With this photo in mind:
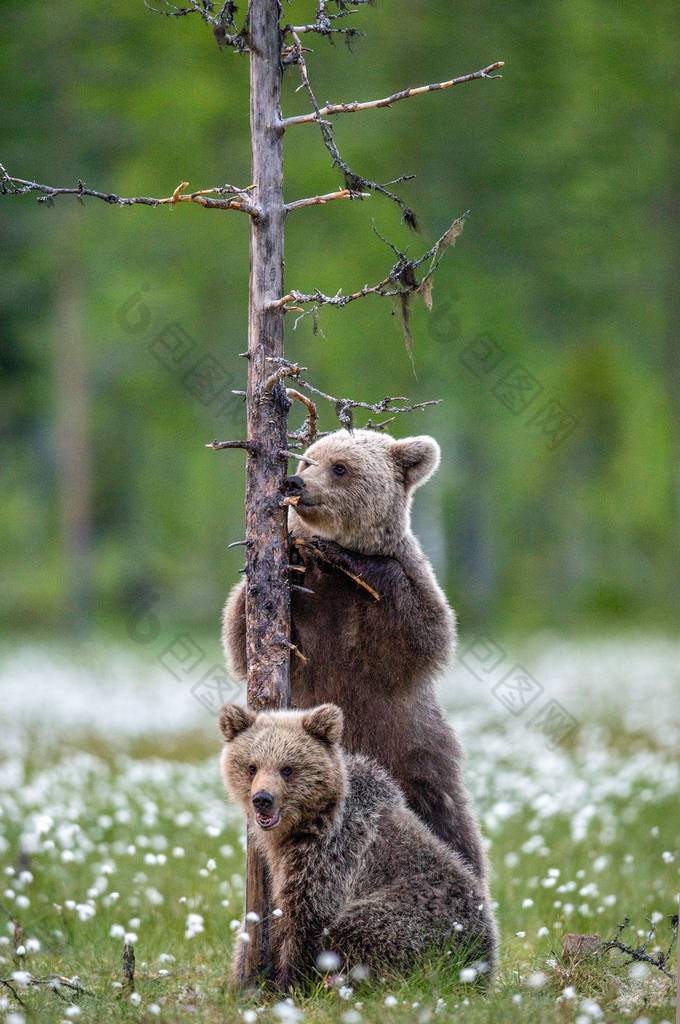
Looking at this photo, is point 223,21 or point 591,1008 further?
point 223,21

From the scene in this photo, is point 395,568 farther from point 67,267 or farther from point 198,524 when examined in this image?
point 198,524

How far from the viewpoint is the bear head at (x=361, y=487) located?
4.95 meters

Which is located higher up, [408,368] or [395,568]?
[408,368]

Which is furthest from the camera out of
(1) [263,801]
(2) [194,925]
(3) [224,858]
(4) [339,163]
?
(3) [224,858]

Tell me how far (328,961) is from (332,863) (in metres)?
0.40

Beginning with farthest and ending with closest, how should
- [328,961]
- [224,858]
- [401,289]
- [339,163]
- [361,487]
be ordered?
[224,858] → [361,487] → [401,289] → [339,163] → [328,961]

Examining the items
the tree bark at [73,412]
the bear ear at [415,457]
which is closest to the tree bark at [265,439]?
the bear ear at [415,457]

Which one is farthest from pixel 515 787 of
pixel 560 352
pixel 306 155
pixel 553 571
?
pixel 553 571

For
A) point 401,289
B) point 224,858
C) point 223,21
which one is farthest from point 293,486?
point 224,858

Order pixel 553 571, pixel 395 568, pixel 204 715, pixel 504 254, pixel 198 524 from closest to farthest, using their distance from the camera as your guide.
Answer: pixel 395 568 → pixel 204 715 → pixel 504 254 → pixel 553 571 → pixel 198 524

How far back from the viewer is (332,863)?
172 inches

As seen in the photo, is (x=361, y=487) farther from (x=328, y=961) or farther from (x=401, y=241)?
(x=401, y=241)

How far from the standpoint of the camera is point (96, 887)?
6.53m

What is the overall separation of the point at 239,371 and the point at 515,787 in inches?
424
